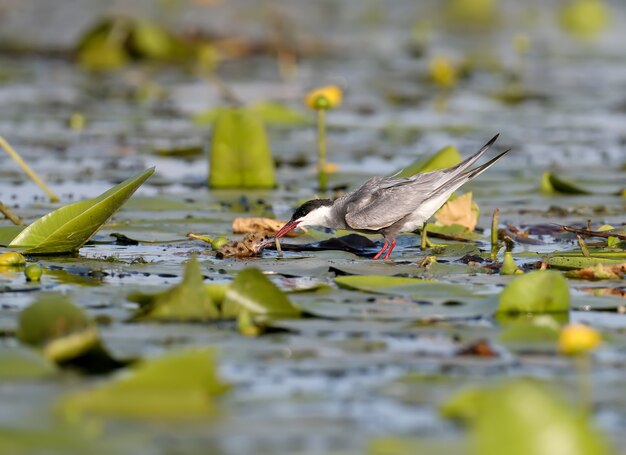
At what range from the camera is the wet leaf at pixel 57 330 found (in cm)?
440

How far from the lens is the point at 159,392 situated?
3.92 meters

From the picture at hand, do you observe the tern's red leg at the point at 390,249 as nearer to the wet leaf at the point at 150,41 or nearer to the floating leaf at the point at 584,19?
the wet leaf at the point at 150,41

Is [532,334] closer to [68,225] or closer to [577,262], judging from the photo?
[577,262]

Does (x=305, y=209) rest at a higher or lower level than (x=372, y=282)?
higher

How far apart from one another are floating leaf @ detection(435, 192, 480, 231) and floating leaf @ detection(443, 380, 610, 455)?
4642 mm

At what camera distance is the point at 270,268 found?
6465 mm

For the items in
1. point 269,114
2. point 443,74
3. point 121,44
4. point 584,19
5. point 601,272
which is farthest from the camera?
point 584,19

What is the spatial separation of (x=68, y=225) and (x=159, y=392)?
2.75 meters

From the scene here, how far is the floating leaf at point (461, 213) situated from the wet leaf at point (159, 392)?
13.2 ft

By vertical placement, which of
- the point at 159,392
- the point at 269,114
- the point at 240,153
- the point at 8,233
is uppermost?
the point at 269,114

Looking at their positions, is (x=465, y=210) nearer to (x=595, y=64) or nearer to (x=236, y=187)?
(x=236, y=187)

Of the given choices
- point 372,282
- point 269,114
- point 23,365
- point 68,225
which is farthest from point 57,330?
point 269,114

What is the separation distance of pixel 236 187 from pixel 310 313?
13.8 ft

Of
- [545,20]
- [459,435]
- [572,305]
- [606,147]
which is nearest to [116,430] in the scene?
[459,435]
